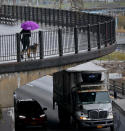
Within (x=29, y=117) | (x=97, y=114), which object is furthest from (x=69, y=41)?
(x=29, y=117)

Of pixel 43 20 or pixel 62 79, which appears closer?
pixel 62 79

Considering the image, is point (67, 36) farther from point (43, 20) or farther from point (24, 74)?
point (43, 20)

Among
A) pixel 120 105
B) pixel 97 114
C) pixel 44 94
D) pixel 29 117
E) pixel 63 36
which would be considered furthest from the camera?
pixel 44 94

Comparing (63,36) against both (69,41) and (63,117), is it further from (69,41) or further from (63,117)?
(63,117)

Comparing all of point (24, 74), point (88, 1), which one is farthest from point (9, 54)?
point (88, 1)

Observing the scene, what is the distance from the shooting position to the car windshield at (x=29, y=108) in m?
22.4

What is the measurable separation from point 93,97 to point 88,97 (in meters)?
0.23

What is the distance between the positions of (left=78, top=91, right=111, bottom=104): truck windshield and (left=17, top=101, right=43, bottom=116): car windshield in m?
2.02

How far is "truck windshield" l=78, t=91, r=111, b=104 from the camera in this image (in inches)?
870

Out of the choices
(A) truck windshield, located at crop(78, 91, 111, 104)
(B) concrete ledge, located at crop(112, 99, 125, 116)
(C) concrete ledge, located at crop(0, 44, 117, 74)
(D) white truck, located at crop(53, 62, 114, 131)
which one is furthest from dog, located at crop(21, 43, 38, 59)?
(B) concrete ledge, located at crop(112, 99, 125, 116)

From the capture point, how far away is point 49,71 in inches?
697

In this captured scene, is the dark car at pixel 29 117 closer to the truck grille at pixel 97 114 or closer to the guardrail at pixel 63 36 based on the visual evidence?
the truck grille at pixel 97 114

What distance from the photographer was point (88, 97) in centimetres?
2219

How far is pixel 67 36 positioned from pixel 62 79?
427 cm
